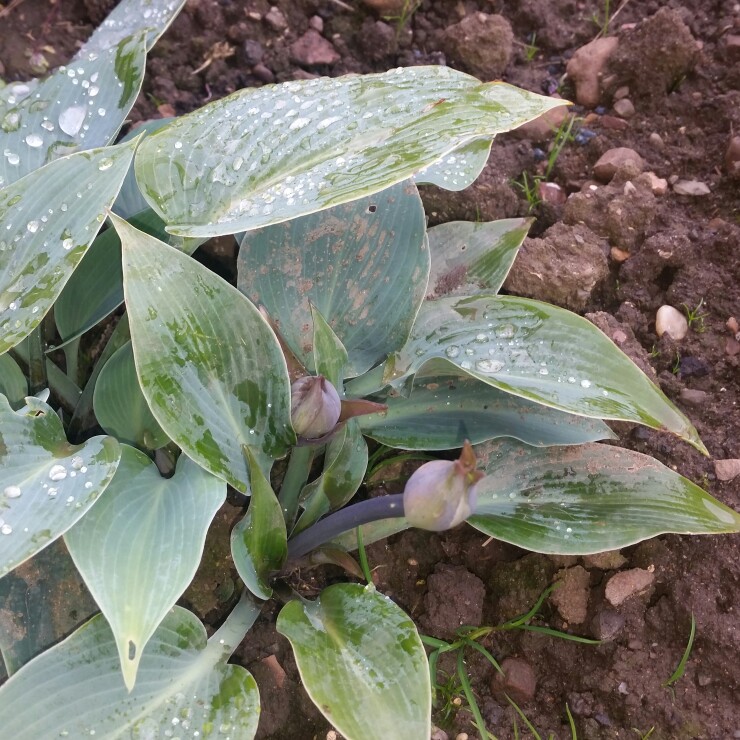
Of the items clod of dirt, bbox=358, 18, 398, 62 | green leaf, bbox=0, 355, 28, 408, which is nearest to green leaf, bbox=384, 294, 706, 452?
green leaf, bbox=0, 355, 28, 408

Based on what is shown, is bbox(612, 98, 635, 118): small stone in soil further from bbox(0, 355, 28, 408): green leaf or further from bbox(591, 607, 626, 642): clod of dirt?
bbox(0, 355, 28, 408): green leaf

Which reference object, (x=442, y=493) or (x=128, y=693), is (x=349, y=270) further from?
(x=128, y=693)

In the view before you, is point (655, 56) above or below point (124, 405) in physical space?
below

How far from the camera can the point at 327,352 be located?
3.35ft

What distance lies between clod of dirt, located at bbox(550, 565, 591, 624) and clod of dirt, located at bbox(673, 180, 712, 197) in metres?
0.87

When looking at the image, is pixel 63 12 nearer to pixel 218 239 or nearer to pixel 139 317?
pixel 218 239

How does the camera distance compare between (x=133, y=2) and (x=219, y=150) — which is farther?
(x=133, y=2)

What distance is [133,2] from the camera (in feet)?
4.47

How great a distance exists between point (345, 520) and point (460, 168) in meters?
0.63

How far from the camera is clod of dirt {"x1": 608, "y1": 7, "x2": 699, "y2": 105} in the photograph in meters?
1.61

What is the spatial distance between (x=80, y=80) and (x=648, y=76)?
1249 mm

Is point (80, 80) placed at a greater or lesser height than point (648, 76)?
greater

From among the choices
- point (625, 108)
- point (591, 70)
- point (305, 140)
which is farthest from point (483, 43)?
point (305, 140)

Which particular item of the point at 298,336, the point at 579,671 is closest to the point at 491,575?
the point at 579,671
